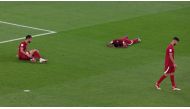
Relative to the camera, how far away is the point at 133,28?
38.1m

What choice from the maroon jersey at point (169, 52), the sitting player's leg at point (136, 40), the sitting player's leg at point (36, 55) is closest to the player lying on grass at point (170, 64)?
the maroon jersey at point (169, 52)

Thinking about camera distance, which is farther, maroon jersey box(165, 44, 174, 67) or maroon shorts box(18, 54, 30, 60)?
maroon shorts box(18, 54, 30, 60)

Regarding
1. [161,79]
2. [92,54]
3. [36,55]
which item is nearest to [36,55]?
[36,55]

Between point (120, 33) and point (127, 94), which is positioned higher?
point (120, 33)

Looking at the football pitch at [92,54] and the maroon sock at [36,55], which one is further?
the maroon sock at [36,55]

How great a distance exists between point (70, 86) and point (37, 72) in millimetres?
2606

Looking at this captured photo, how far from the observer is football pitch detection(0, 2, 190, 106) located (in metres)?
25.0

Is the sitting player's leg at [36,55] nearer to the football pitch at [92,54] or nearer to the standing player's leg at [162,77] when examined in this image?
the football pitch at [92,54]

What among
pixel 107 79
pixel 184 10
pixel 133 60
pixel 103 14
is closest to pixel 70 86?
pixel 107 79

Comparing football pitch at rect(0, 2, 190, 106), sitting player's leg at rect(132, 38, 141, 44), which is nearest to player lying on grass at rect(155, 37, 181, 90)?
football pitch at rect(0, 2, 190, 106)

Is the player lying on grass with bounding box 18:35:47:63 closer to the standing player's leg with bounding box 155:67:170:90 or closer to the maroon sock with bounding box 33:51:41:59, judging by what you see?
the maroon sock with bounding box 33:51:41:59

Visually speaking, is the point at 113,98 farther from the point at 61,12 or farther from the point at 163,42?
the point at 61,12

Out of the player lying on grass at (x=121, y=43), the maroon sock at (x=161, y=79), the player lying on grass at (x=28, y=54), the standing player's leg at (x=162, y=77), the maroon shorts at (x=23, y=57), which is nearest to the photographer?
the standing player's leg at (x=162, y=77)

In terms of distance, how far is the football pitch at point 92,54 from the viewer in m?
25.0
